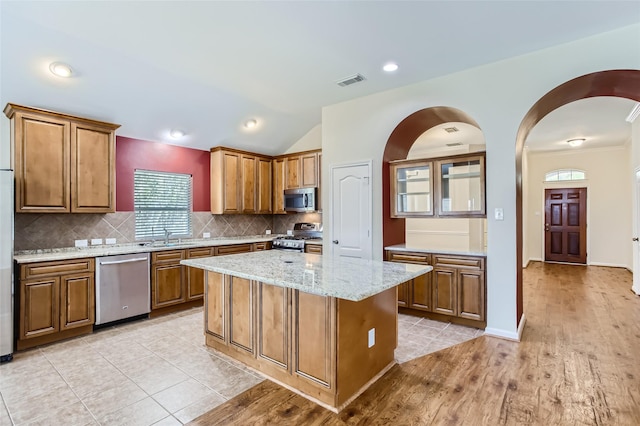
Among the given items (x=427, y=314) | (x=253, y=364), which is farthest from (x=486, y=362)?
(x=253, y=364)

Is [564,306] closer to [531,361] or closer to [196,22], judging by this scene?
[531,361]

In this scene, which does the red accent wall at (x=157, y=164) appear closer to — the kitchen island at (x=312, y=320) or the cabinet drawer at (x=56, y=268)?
the cabinet drawer at (x=56, y=268)

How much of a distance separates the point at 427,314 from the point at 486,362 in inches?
48.4

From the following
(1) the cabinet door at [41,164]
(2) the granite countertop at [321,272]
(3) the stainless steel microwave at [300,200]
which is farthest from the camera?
(3) the stainless steel microwave at [300,200]

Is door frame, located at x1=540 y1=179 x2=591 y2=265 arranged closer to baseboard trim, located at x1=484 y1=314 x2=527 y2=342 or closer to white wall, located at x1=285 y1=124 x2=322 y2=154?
baseboard trim, located at x1=484 y1=314 x2=527 y2=342

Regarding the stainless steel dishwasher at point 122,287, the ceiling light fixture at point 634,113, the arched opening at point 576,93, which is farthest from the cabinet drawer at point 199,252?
the ceiling light fixture at point 634,113

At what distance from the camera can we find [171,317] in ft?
14.3

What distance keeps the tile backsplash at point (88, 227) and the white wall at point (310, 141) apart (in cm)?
131

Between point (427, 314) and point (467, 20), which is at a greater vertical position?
point (467, 20)

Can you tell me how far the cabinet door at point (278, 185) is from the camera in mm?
6332

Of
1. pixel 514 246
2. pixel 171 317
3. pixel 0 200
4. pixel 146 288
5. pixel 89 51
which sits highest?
pixel 89 51

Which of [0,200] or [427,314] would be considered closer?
[0,200]

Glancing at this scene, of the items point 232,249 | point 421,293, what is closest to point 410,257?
point 421,293

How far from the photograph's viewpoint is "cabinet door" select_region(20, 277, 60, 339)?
3.28 metres
